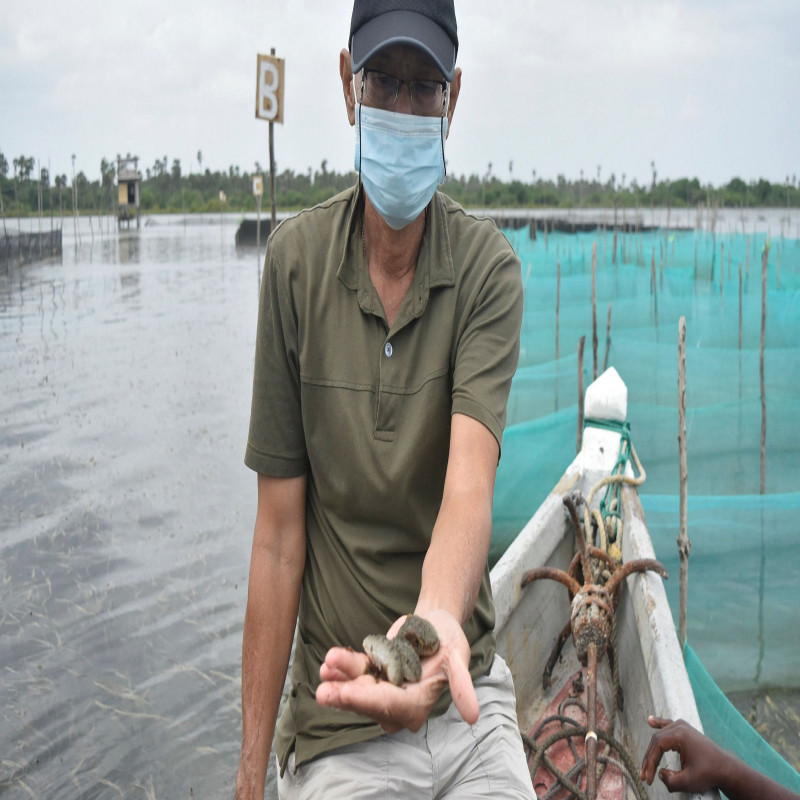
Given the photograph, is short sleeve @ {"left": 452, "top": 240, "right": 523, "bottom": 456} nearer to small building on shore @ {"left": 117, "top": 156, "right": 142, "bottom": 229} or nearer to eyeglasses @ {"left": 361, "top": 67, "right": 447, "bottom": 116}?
eyeglasses @ {"left": 361, "top": 67, "right": 447, "bottom": 116}

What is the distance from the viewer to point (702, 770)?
2414 mm

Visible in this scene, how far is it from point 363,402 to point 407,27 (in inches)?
32.9

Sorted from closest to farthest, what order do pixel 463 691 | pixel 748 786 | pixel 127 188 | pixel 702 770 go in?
pixel 463 691
pixel 702 770
pixel 748 786
pixel 127 188

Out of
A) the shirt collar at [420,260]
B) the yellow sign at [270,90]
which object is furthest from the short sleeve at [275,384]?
the yellow sign at [270,90]

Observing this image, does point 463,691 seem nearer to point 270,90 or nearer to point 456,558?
point 456,558

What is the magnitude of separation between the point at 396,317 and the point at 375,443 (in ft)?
1.00

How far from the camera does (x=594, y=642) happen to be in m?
3.60

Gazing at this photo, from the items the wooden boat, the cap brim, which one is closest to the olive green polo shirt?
the cap brim

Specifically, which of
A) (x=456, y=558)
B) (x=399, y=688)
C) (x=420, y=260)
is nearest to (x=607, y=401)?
(x=420, y=260)

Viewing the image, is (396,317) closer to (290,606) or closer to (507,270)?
(507,270)

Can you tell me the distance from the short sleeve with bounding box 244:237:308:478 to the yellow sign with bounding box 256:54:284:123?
929 cm

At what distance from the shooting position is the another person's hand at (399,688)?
1.32m

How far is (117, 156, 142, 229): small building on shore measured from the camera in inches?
1964

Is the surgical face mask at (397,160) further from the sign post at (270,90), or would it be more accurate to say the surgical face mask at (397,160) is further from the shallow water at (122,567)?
the sign post at (270,90)
